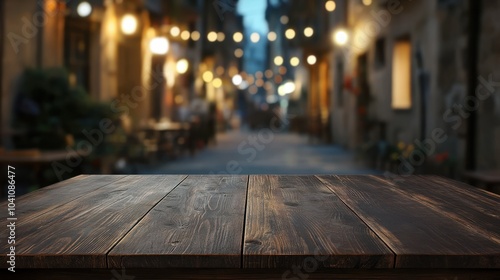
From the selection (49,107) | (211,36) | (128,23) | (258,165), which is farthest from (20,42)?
(211,36)

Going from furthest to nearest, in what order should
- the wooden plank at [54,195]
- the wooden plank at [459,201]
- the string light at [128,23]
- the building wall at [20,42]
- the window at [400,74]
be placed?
the string light at [128,23] < the window at [400,74] < the building wall at [20,42] < the wooden plank at [54,195] < the wooden plank at [459,201]

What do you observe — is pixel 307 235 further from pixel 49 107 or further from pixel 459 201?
pixel 49 107

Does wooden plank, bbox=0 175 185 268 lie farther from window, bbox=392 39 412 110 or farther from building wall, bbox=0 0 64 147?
window, bbox=392 39 412 110

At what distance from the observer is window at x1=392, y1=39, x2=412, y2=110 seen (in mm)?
12292

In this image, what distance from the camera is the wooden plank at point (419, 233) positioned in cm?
157

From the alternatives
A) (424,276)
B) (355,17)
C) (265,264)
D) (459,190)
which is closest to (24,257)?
(265,264)

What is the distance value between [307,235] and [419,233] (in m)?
0.35

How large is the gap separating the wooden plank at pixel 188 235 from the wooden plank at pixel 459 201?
0.76 m

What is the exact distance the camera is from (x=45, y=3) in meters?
9.67

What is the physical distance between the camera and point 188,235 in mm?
1786

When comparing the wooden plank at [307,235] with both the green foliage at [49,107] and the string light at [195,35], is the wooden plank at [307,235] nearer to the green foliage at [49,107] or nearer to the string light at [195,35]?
the green foliage at [49,107]

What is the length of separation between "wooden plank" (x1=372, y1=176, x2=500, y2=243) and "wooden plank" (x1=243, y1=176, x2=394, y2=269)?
14.5 inches

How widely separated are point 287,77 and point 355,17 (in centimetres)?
3815

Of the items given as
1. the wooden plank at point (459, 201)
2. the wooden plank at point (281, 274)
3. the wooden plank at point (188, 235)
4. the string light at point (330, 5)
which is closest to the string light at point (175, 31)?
the string light at point (330, 5)
